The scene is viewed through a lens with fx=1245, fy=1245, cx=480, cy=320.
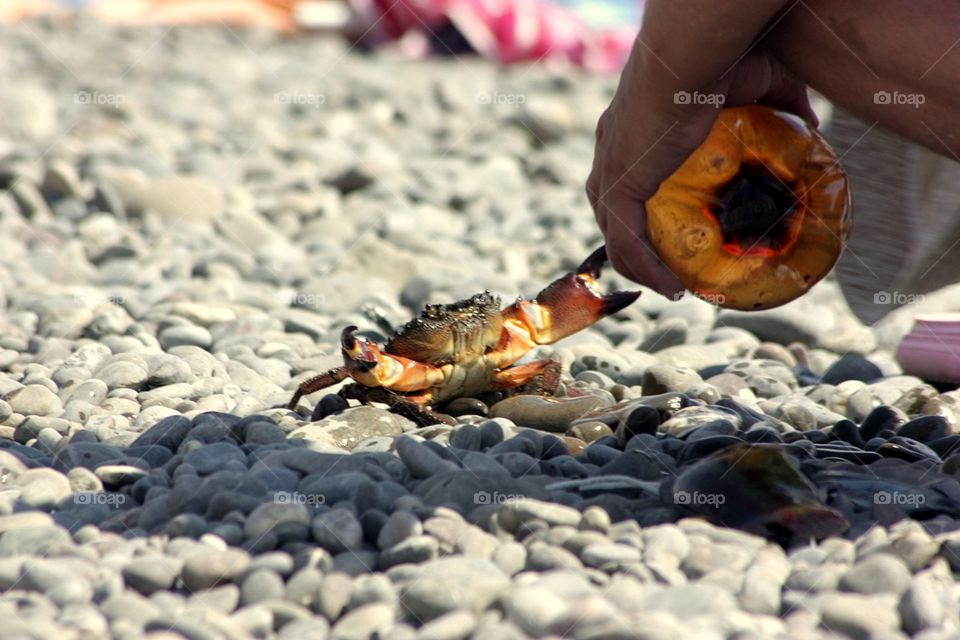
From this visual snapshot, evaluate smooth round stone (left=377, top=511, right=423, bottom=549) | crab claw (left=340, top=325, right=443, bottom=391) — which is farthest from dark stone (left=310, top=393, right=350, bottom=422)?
smooth round stone (left=377, top=511, right=423, bottom=549)

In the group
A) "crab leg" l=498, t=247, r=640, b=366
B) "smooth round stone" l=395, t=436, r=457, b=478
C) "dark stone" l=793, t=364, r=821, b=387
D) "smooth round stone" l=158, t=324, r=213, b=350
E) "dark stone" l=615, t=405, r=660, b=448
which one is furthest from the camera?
"smooth round stone" l=158, t=324, r=213, b=350

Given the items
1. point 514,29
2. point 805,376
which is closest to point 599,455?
point 805,376

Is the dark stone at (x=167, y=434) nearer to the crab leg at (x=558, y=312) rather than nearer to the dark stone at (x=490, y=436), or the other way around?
the dark stone at (x=490, y=436)

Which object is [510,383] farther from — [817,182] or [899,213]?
[899,213]

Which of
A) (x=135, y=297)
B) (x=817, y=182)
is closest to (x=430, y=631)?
(x=817, y=182)

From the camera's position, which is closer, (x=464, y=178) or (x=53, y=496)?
(x=53, y=496)

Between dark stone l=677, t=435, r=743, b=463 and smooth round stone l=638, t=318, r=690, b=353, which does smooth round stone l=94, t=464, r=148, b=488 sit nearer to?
dark stone l=677, t=435, r=743, b=463
